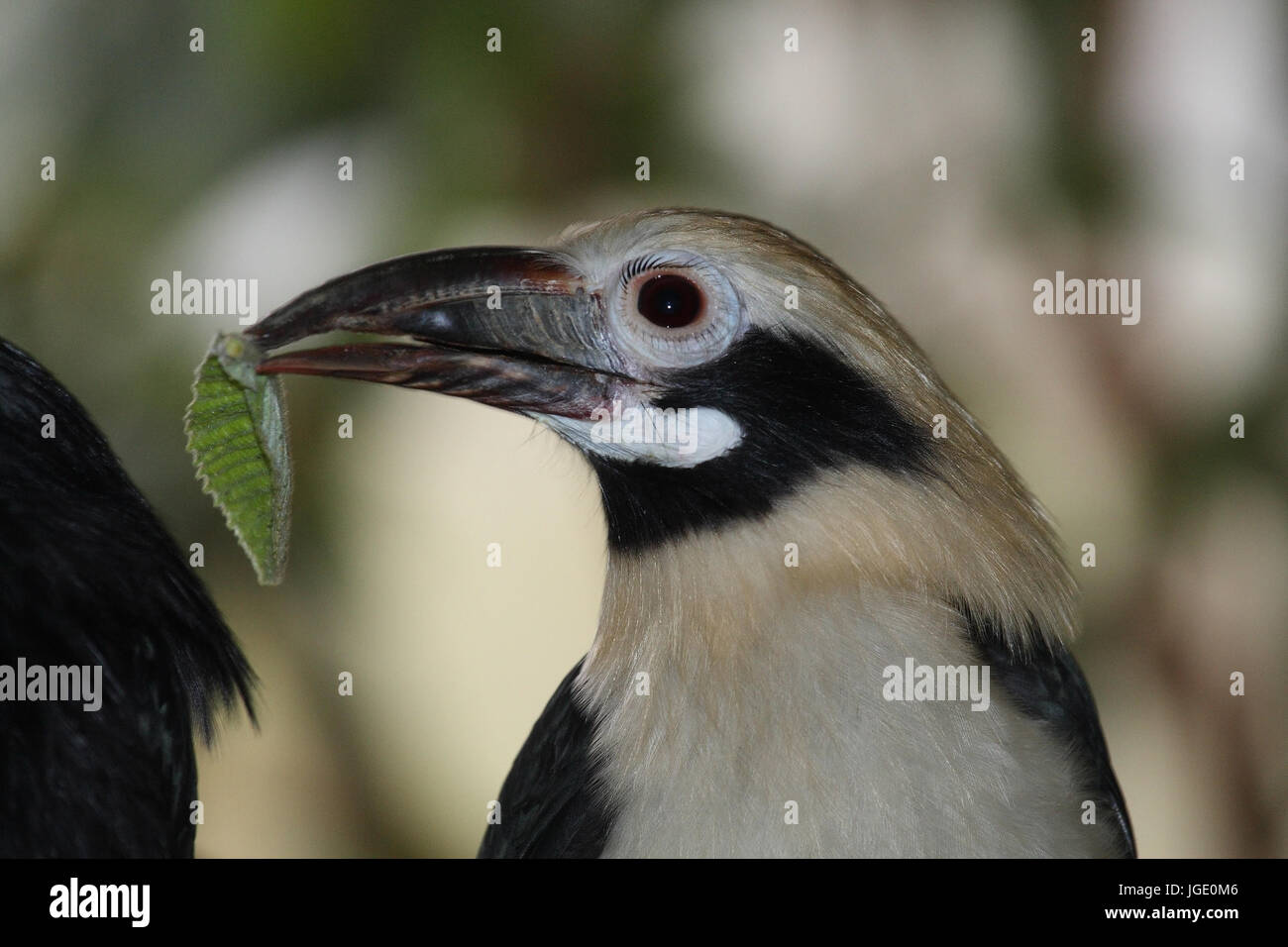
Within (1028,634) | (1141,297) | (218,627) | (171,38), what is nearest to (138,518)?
(218,627)

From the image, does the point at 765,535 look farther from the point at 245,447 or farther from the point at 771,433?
the point at 245,447

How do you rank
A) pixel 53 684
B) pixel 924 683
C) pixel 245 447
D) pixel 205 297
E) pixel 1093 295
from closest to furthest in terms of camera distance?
pixel 53 684 < pixel 245 447 < pixel 924 683 < pixel 205 297 < pixel 1093 295

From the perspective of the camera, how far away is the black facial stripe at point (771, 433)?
1416 mm

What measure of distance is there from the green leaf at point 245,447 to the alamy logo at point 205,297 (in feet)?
2.98

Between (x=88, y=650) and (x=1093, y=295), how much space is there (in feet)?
6.95

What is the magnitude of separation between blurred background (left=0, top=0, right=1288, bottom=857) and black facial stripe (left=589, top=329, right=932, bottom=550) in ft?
2.96

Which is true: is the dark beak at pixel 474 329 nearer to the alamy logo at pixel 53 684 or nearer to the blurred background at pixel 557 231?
the alamy logo at pixel 53 684

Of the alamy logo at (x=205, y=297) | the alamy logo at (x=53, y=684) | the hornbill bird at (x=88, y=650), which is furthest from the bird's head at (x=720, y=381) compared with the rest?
the alamy logo at (x=205, y=297)

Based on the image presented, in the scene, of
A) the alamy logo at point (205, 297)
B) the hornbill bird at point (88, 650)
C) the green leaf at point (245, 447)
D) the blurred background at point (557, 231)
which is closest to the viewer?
the hornbill bird at point (88, 650)

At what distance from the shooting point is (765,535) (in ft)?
4.85

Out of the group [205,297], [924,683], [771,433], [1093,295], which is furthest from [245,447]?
[1093,295]

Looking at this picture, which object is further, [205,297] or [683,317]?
[205,297]
